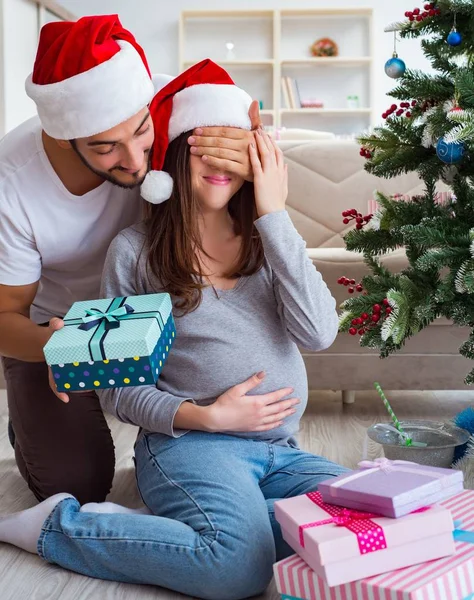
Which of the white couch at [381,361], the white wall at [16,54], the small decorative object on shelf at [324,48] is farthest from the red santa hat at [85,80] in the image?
the small decorative object on shelf at [324,48]

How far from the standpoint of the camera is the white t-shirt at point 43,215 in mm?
1570

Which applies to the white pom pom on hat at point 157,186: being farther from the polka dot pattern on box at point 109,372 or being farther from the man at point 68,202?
the polka dot pattern on box at point 109,372

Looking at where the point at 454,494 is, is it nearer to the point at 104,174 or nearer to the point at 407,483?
the point at 407,483

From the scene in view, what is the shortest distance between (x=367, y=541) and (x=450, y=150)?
86 centimetres

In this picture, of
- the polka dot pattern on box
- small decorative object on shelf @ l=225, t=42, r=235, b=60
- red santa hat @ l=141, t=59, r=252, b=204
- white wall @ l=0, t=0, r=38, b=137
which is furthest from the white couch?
small decorative object on shelf @ l=225, t=42, r=235, b=60

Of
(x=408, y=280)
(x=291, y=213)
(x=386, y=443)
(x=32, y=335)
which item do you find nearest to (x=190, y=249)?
(x=32, y=335)

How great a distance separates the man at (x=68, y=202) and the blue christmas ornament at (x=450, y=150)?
40cm

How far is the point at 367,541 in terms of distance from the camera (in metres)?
1.06

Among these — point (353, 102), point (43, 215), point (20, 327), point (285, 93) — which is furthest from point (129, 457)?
point (353, 102)

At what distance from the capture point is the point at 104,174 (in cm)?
143

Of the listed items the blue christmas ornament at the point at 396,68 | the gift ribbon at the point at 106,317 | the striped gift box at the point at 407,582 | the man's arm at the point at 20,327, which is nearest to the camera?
the striped gift box at the point at 407,582

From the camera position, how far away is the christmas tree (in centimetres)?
160

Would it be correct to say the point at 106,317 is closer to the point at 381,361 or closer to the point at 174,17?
the point at 381,361

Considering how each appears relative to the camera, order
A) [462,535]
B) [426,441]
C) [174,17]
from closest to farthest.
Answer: [462,535]
[426,441]
[174,17]
